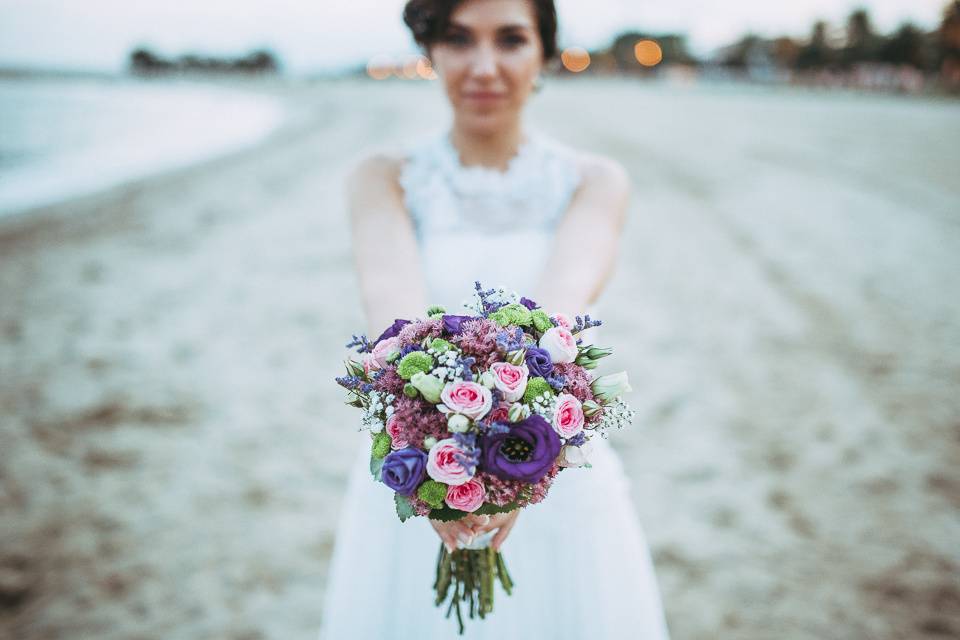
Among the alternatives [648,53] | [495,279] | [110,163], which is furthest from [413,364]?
[648,53]

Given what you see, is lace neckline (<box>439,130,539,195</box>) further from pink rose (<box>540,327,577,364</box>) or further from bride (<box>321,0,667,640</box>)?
pink rose (<box>540,327,577,364</box>)

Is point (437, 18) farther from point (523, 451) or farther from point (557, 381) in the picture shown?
point (523, 451)

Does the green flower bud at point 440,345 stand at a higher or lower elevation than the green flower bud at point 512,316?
lower

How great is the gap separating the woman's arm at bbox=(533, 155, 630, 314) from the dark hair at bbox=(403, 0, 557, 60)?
19.6 inches

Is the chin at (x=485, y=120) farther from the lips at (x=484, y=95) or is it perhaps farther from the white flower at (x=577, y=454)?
the white flower at (x=577, y=454)

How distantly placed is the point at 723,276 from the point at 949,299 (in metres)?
2.45

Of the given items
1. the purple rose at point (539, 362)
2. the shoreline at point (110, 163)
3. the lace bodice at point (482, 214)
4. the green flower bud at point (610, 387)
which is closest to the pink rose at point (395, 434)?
the purple rose at point (539, 362)

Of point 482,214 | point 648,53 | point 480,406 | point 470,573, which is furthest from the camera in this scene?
point 648,53

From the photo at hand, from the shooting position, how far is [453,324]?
138cm

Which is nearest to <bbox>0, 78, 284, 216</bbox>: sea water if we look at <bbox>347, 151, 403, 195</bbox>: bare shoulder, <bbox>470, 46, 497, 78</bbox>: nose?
<bbox>347, 151, 403, 195</bbox>: bare shoulder

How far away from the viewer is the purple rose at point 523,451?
4.09ft

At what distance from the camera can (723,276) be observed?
786cm

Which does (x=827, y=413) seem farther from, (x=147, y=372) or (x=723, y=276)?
(x=147, y=372)

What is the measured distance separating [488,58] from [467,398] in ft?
4.08
